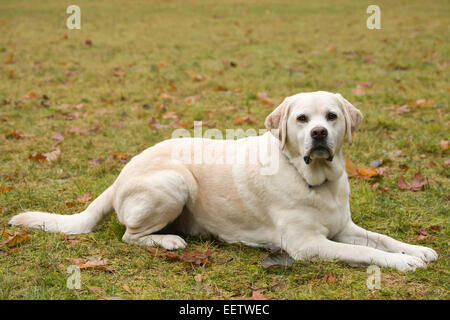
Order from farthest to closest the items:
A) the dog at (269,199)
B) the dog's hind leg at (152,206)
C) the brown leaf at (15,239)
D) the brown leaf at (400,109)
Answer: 1. the brown leaf at (400,109)
2. the dog's hind leg at (152,206)
3. the brown leaf at (15,239)
4. the dog at (269,199)

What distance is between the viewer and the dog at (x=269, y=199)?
3639mm

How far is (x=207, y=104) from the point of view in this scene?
8.05m

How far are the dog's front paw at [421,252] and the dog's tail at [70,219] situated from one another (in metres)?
2.40

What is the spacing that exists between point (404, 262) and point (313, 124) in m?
1.15

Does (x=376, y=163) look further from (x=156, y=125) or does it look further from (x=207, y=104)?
(x=207, y=104)

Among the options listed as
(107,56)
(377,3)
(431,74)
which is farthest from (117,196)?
(377,3)

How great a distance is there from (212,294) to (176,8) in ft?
55.5

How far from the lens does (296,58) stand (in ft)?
36.1

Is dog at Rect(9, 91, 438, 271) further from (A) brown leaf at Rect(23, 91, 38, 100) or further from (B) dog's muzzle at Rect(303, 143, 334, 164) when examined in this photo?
(A) brown leaf at Rect(23, 91, 38, 100)

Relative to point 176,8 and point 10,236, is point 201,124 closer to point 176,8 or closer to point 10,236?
point 10,236

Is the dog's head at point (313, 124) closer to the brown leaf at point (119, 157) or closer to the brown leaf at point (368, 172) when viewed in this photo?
the brown leaf at point (368, 172)

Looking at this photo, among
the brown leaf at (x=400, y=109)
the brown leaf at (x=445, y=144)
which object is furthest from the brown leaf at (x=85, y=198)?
the brown leaf at (x=400, y=109)

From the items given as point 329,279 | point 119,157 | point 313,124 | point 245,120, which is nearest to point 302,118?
point 313,124

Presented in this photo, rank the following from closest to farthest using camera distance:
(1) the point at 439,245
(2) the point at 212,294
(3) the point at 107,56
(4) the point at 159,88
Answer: (2) the point at 212,294, (1) the point at 439,245, (4) the point at 159,88, (3) the point at 107,56
